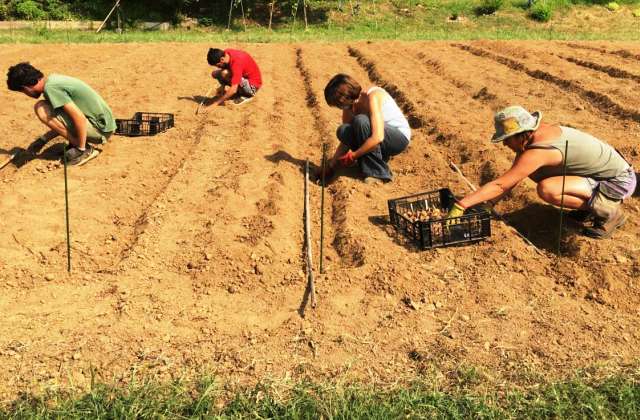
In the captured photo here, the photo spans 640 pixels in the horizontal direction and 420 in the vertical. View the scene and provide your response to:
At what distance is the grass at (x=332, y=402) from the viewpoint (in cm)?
267

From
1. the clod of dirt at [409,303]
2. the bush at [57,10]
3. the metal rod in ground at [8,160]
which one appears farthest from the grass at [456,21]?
the clod of dirt at [409,303]

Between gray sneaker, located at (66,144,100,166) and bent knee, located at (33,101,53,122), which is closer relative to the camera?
bent knee, located at (33,101,53,122)

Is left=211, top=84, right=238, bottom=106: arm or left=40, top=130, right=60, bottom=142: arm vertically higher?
left=211, top=84, right=238, bottom=106: arm

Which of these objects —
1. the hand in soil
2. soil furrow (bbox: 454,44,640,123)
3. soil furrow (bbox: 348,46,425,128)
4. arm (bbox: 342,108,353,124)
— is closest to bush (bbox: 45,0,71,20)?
soil furrow (bbox: 348,46,425,128)

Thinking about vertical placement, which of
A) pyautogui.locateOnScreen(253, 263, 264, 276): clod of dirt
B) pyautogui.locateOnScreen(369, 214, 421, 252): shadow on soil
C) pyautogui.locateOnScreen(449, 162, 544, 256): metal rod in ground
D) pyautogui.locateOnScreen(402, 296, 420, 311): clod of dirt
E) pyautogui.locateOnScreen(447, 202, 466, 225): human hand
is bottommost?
pyautogui.locateOnScreen(402, 296, 420, 311): clod of dirt

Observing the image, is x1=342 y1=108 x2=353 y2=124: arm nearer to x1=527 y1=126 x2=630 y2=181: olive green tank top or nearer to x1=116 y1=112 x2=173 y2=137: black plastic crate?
x1=527 y1=126 x2=630 y2=181: olive green tank top

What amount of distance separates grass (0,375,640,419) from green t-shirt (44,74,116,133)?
351cm

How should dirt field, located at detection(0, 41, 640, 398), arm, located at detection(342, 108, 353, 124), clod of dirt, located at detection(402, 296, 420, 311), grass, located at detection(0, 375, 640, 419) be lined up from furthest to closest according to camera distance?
arm, located at detection(342, 108, 353, 124)
clod of dirt, located at detection(402, 296, 420, 311)
dirt field, located at detection(0, 41, 640, 398)
grass, located at detection(0, 375, 640, 419)

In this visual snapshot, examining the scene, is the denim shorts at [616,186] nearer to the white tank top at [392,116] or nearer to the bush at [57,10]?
the white tank top at [392,116]

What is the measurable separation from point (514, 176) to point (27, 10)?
20787 millimetres

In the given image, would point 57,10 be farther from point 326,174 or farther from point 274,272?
point 274,272

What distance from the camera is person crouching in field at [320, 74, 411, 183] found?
4.86m

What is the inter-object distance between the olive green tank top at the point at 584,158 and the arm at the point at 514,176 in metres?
0.07

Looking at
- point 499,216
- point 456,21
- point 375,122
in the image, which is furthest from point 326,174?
point 456,21
